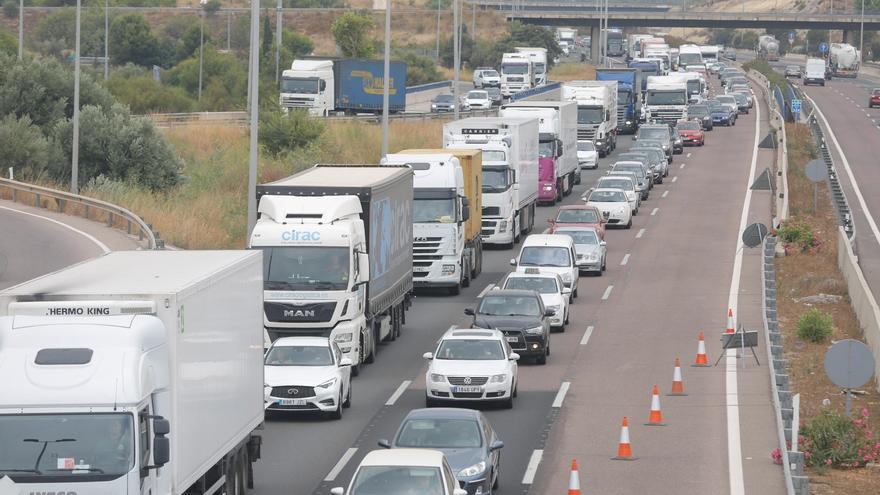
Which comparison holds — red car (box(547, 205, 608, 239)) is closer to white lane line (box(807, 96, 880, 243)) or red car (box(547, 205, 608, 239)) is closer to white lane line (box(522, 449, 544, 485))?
white lane line (box(807, 96, 880, 243))

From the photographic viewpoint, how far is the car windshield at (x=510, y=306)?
109 feet

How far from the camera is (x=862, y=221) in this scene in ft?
199

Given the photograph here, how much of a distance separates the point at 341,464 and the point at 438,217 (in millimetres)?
17238

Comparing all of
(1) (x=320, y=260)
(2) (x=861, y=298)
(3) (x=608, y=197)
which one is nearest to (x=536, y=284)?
(2) (x=861, y=298)

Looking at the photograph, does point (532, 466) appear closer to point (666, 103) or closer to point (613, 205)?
point (613, 205)

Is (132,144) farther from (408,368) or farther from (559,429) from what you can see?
(559,429)

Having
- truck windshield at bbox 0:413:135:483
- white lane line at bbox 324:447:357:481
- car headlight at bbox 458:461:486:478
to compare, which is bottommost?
white lane line at bbox 324:447:357:481

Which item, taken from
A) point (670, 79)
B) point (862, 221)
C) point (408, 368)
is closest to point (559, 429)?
point (408, 368)

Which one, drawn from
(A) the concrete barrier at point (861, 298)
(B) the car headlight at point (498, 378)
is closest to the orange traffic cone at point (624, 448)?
(B) the car headlight at point (498, 378)

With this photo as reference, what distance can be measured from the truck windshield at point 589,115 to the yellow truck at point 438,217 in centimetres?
3647

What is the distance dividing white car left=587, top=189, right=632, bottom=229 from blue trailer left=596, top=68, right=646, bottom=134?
1463 inches

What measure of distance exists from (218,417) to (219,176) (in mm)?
44479

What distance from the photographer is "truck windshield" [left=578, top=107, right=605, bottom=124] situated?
3086 inches

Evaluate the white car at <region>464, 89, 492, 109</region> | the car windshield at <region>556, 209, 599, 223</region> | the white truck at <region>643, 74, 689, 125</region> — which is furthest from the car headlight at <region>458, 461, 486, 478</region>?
the white car at <region>464, 89, 492, 109</region>
